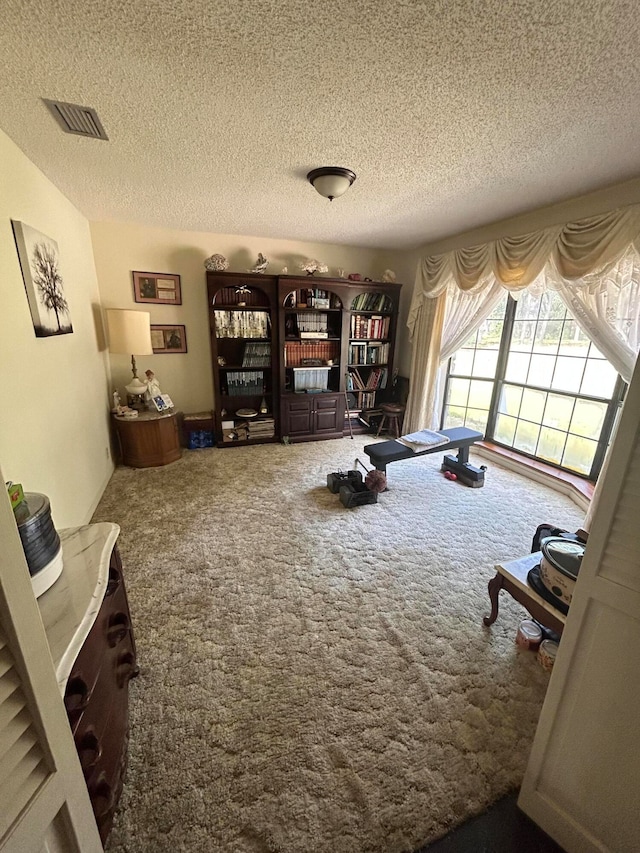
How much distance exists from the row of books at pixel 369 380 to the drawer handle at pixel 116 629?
3670 mm

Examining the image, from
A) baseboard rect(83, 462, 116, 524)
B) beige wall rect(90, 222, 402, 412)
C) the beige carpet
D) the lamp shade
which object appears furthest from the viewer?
beige wall rect(90, 222, 402, 412)

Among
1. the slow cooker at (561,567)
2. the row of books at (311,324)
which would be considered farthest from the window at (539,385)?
the slow cooker at (561,567)

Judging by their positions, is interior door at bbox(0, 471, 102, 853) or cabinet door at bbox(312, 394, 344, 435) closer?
interior door at bbox(0, 471, 102, 853)

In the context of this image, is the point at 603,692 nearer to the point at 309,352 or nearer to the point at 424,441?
the point at 424,441

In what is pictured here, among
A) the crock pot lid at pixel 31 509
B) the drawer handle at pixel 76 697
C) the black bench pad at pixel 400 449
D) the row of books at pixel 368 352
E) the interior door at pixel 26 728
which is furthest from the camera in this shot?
the row of books at pixel 368 352

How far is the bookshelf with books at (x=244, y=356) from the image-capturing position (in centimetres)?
371

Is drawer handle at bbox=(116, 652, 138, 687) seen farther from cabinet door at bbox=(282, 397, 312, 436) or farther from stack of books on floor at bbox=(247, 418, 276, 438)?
cabinet door at bbox=(282, 397, 312, 436)

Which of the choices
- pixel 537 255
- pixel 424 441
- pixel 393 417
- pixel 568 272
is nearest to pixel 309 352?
pixel 393 417

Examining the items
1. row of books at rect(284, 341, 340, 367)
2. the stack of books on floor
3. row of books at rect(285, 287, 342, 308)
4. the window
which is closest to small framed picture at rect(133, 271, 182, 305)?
row of books at rect(285, 287, 342, 308)

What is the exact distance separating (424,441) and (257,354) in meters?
2.17

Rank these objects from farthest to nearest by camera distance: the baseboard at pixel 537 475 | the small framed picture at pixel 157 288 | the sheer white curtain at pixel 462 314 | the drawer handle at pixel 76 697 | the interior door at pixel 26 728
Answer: the small framed picture at pixel 157 288
the sheer white curtain at pixel 462 314
the baseboard at pixel 537 475
the drawer handle at pixel 76 697
the interior door at pixel 26 728

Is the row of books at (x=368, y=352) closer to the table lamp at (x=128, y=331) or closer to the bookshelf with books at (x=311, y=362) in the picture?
the bookshelf with books at (x=311, y=362)

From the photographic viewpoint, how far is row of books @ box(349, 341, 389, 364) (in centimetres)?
437

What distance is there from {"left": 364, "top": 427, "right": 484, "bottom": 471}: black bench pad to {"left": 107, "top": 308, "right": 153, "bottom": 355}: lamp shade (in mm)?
2371
